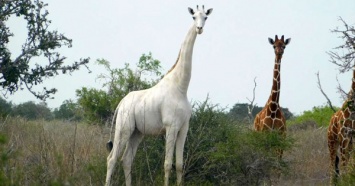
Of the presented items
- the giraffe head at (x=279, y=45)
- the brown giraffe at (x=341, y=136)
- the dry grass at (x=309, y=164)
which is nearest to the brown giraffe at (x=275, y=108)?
the giraffe head at (x=279, y=45)

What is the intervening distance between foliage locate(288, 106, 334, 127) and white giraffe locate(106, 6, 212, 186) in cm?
1707

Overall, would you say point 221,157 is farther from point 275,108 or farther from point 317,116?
point 317,116

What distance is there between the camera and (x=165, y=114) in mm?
9141

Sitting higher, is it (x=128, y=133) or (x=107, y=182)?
(x=128, y=133)

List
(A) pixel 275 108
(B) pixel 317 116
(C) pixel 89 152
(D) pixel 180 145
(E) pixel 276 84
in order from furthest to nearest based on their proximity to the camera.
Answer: (B) pixel 317 116 → (E) pixel 276 84 → (A) pixel 275 108 → (C) pixel 89 152 → (D) pixel 180 145

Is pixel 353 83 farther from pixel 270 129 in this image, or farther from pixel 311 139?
pixel 311 139

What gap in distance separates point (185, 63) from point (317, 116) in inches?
767

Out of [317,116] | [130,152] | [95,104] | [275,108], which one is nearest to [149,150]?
[130,152]

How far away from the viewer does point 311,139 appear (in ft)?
55.2

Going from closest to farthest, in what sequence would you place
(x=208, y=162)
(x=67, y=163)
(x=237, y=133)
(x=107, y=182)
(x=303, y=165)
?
(x=67, y=163) < (x=107, y=182) < (x=208, y=162) < (x=237, y=133) < (x=303, y=165)

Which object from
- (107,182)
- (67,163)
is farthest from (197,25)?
(67,163)

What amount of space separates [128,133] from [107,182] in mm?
699

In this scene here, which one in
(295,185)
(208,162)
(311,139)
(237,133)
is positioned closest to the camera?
(208,162)

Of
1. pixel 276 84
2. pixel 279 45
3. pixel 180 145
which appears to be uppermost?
pixel 279 45
